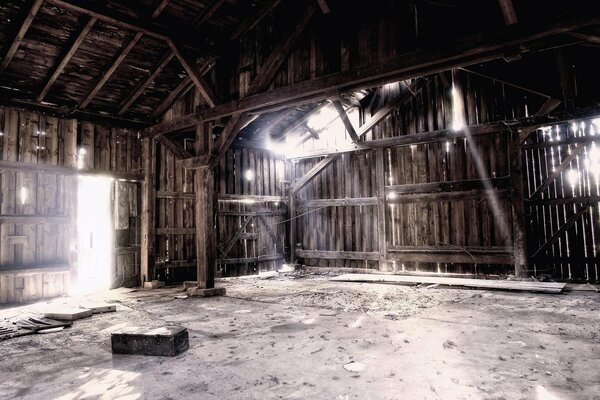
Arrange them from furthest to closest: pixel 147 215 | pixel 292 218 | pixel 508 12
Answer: pixel 292 218 < pixel 147 215 < pixel 508 12

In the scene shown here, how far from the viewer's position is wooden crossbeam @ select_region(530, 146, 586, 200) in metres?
8.79

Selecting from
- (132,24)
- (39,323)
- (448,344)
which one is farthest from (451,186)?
(39,323)

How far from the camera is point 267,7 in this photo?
296 inches

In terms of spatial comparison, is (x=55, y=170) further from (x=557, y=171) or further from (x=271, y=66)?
Result: (x=557, y=171)

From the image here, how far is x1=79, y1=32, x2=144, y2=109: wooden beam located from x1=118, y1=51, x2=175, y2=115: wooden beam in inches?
27.0

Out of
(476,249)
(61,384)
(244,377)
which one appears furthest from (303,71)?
(476,249)

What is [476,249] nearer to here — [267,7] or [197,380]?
[267,7]

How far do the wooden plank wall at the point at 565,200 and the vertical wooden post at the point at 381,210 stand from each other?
3.76 metres

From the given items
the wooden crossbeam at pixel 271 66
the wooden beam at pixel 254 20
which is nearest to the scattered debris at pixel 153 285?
the wooden crossbeam at pixel 271 66

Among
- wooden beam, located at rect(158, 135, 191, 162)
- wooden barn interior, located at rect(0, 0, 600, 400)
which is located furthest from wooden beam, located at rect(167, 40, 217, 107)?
wooden beam, located at rect(158, 135, 191, 162)

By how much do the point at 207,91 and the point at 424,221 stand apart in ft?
22.5

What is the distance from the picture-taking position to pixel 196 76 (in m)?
7.91

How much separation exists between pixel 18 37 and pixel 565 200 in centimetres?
1177

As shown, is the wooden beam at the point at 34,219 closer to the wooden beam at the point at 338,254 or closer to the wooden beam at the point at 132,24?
the wooden beam at the point at 132,24
